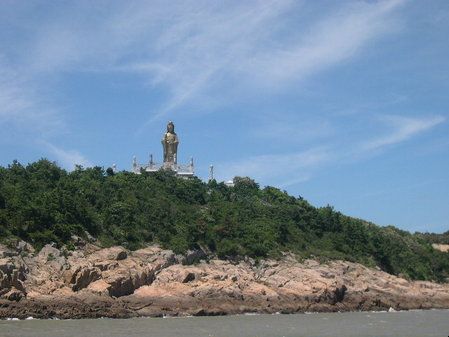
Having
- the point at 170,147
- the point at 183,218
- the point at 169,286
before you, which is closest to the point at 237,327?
the point at 169,286

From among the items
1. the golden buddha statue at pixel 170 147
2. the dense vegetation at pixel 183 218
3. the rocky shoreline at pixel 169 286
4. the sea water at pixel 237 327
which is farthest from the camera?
the golden buddha statue at pixel 170 147

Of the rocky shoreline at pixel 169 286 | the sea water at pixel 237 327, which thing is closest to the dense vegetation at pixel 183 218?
the rocky shoreline at pixel 169 286

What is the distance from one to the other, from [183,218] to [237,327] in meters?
21.2

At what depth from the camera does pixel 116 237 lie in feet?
152

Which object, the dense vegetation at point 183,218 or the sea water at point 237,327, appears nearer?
the sea water at point 237,327

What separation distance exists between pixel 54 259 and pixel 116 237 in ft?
23.4

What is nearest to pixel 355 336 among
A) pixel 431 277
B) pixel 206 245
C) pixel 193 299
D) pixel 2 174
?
pixel 193 299

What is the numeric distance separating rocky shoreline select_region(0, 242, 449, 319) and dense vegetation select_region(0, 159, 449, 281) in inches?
71.8

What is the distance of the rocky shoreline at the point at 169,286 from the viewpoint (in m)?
35.5

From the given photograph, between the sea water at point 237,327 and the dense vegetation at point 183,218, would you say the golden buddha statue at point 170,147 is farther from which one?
the sea water at point 237,327

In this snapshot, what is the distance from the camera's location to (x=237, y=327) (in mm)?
32750

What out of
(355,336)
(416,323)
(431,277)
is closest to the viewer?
(355,336)

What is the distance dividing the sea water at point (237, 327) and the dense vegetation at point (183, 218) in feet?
34.0

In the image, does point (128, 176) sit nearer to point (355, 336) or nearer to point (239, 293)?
point (239, 293)
